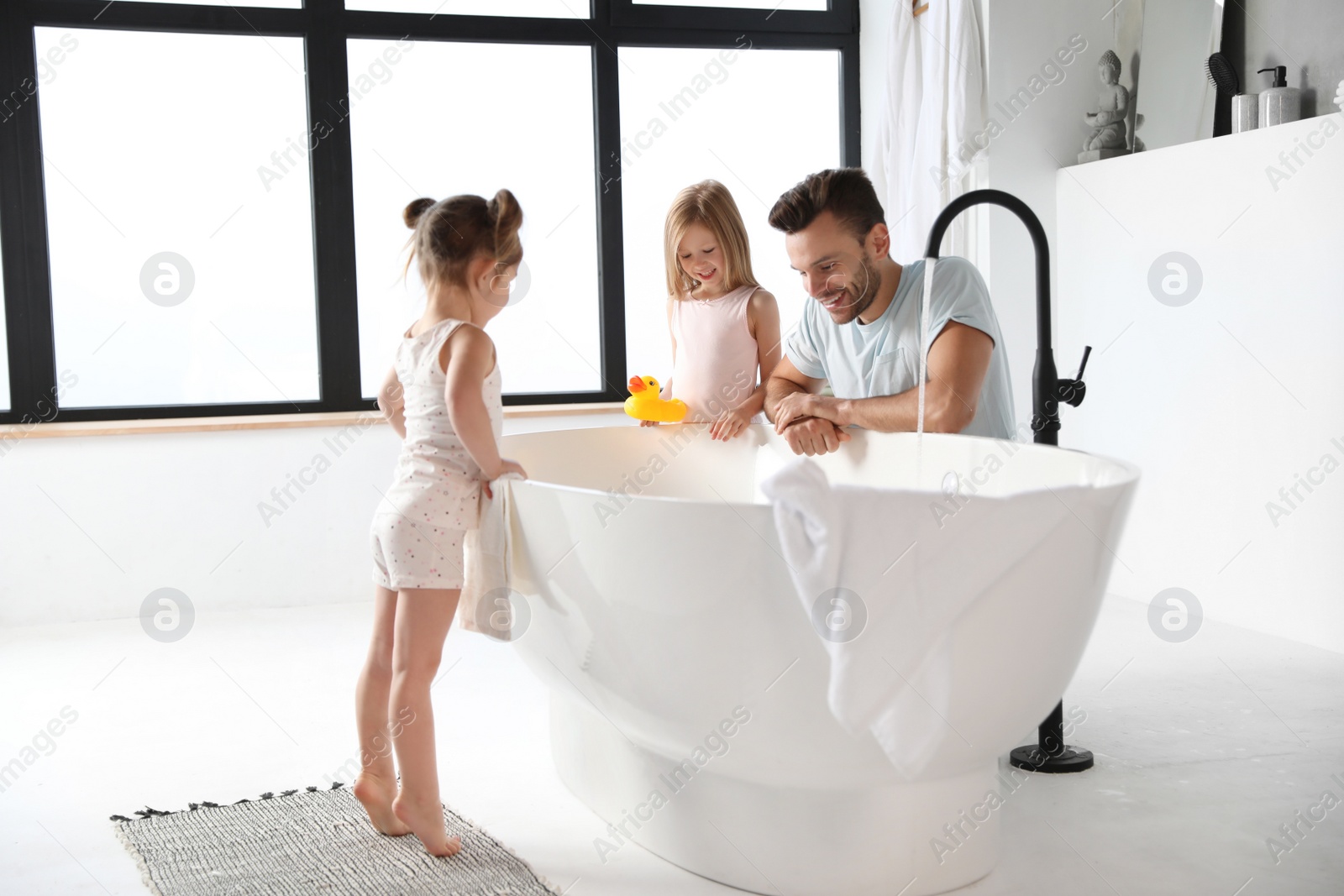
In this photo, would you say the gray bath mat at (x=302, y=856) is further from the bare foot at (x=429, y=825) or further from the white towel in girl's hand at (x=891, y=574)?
the white towel in girl's hand at (x=891, y=574)

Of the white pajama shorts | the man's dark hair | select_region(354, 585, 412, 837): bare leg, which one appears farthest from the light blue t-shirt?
select_region(354, 585, 412, 837): bare leg

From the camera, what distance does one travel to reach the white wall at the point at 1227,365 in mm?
2592

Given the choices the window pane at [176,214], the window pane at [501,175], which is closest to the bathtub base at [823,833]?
the window pane at [501,175]

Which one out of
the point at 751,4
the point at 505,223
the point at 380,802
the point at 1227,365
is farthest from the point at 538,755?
the point at 751,4

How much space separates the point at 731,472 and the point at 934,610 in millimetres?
1181

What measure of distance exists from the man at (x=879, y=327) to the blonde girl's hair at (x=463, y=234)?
49 centimetres

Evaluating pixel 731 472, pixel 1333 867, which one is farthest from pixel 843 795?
pixel 731 472

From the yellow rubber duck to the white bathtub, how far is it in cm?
73

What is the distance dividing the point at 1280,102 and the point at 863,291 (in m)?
1.42

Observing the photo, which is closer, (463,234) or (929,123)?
(463,234)

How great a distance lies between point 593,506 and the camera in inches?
58.7

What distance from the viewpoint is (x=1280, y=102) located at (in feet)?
8.90

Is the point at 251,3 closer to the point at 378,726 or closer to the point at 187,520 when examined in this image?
the point at 187,520

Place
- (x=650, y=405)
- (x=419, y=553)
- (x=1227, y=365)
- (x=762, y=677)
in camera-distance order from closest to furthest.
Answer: (x=762, y=677) → (x=419, y=553) → (x=650, y=405) → (x=1227, y=365)
